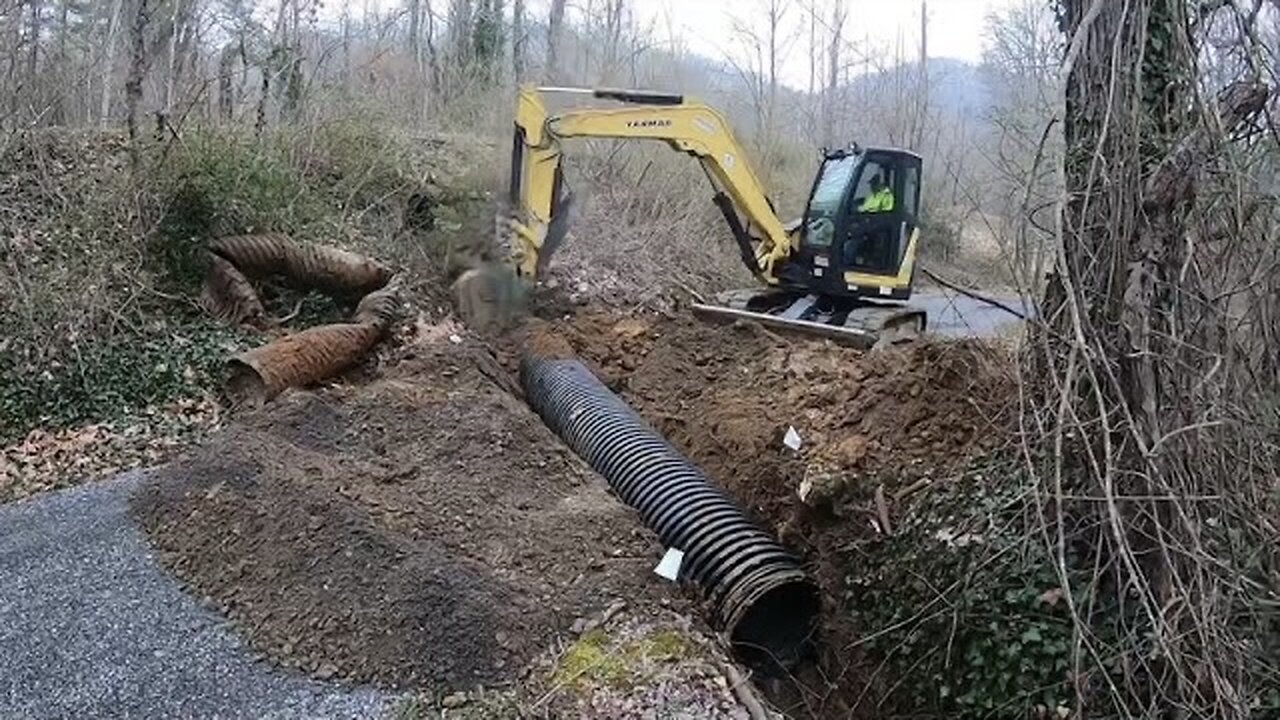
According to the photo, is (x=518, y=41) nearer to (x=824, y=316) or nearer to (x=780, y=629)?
(x=824, y=316)

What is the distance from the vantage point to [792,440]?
A: 630 cm

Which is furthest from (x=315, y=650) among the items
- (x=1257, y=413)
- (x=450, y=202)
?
(x=450, y=202)

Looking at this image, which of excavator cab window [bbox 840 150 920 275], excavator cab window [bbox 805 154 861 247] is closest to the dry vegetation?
excavator cab window [bbox 840 150 920 275]

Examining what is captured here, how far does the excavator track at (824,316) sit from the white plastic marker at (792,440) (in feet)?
8.02

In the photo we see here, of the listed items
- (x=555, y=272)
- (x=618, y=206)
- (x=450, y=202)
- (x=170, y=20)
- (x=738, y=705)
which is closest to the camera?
(x=738, y=705)

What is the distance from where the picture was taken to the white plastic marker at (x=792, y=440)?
6.27m

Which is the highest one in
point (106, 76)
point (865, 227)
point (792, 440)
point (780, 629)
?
point (106, 76)

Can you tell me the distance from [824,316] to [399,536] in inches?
217

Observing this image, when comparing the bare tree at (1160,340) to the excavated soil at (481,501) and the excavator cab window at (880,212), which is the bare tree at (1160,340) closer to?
the excavated soil at (481,501)

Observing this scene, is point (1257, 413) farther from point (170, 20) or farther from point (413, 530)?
point (170, 20)

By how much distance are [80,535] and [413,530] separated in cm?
189

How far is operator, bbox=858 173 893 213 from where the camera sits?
9883 mm

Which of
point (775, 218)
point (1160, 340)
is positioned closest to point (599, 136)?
point (775, 218)

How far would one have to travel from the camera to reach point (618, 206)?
14438mm
